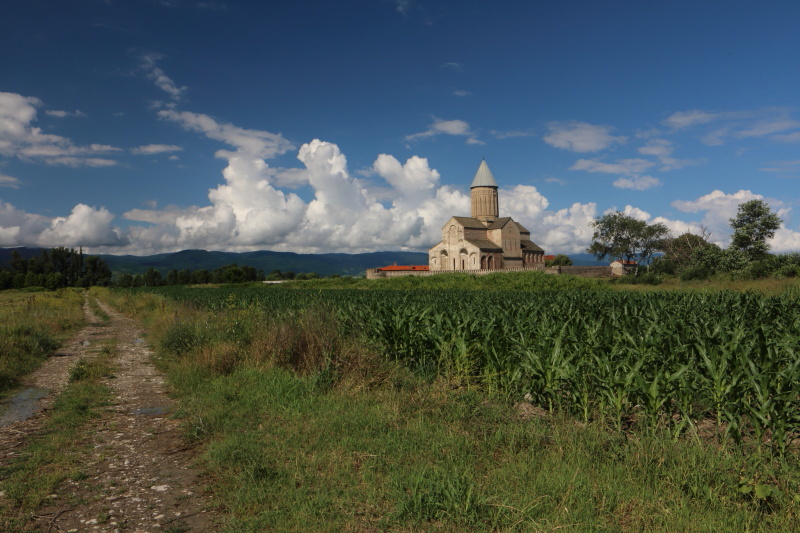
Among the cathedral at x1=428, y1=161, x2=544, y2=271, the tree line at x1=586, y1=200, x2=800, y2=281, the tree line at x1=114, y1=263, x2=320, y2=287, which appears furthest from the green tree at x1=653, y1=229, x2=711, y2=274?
the tree line at x1=114, y1=263, x2=320, y2=287

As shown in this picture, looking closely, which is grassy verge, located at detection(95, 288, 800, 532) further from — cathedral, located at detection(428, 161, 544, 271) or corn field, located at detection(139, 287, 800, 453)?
cathedral, located at detection(428, 161, 544, 271)

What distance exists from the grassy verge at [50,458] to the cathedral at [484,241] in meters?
68.2

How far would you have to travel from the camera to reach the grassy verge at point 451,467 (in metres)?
4.12

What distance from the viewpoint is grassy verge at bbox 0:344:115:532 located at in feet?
16.0

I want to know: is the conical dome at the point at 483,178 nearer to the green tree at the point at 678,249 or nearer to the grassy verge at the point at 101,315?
the green tree at the point at 678,249

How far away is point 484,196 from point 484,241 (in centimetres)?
1547

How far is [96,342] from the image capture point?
19.4 meters

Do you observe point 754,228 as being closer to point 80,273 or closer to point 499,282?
point 499,282

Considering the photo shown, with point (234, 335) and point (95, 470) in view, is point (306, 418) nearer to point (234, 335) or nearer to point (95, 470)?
point (95, 470)

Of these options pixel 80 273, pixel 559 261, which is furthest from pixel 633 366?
pixel 80 273

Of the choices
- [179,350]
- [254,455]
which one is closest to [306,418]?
[254,455]

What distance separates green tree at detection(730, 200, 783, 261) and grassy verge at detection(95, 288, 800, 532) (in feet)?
192

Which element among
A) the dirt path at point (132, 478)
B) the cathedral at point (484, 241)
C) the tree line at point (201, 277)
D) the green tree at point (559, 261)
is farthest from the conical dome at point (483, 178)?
the dirt path at point (132, 478)

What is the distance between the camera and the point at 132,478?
5.62 meters
